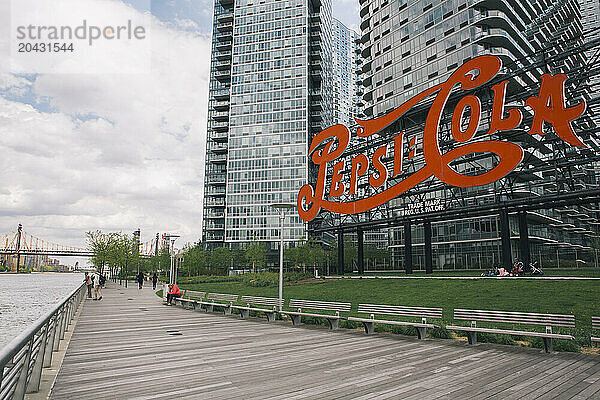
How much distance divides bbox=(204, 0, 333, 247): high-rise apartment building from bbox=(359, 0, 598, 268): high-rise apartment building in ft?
74.7

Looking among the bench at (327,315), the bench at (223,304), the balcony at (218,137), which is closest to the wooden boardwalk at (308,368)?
the bench at (327,315)

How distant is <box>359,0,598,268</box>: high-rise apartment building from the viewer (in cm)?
5447

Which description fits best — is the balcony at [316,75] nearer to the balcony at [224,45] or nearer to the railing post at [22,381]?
the balcony at [224,45]

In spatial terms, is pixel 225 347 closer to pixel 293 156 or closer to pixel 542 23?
pixel 542 23

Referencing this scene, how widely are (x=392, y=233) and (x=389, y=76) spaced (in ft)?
86.2

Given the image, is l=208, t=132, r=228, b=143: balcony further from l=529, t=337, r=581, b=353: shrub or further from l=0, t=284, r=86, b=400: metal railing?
l=0, t=284, r=86, b=400: metal railing

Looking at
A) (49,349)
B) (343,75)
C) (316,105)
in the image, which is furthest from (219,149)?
(49,349)

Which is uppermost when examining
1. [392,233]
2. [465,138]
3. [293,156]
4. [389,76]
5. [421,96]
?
[389,76]

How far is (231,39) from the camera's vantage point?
109438mm

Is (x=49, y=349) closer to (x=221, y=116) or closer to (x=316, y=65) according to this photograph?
(x=221, y=116)

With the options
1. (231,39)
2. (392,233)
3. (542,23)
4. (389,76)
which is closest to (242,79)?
(231,39)

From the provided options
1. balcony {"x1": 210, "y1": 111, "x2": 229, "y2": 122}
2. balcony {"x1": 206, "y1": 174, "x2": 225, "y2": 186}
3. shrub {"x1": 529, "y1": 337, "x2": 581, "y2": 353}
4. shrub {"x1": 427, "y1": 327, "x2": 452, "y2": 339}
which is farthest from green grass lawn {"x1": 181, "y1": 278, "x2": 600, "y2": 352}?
balcony {"x1": 210, "y1": 111, "x2": 229, "y2": 122}

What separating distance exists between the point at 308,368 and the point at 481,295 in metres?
18.6

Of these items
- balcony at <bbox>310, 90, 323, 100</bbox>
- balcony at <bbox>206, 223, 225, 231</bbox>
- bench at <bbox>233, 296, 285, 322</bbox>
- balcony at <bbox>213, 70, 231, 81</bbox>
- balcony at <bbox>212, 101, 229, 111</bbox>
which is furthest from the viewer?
balcony at <bbox>213, 70, 231, 81</bbox>
